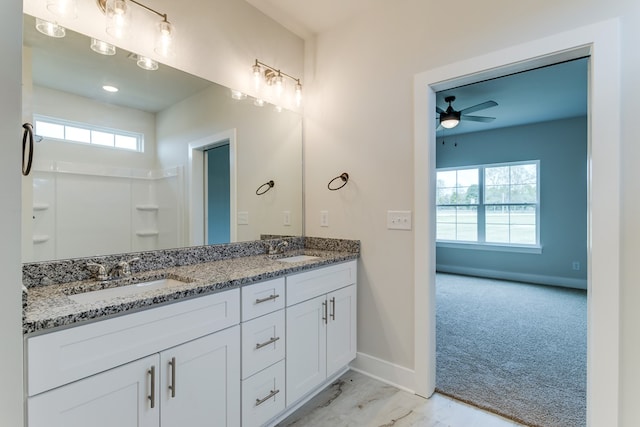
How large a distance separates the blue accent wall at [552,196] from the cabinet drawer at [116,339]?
5.38 metres

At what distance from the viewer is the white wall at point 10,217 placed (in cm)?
74

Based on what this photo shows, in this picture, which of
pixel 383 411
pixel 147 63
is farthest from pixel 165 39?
pixel 383 411

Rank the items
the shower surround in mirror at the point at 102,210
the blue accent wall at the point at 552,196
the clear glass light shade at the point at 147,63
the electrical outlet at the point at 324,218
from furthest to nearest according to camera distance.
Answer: the blue accent wall at the point at 552,196
the electrical outlet at the point at 324,218
the clear glass light shade at the point at 147,63
the shower surround in mirror at the point at 102,210

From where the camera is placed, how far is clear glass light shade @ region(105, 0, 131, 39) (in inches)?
57.6

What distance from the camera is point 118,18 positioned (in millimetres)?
1488

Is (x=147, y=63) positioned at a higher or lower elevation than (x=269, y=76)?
lower

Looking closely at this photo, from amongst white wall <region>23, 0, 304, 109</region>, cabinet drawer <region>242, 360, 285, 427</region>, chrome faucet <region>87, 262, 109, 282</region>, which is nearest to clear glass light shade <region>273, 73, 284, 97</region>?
white wall <region>23, 0, 304, 109</region>

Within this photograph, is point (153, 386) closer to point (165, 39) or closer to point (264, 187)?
point (264, 187)

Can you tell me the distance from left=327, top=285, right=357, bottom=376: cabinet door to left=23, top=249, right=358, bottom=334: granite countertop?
28cm

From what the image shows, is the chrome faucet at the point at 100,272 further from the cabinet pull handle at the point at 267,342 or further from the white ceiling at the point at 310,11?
Answer: the white ceiling at the point at 310,11

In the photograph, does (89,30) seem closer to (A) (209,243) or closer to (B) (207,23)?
(B) (207,23)

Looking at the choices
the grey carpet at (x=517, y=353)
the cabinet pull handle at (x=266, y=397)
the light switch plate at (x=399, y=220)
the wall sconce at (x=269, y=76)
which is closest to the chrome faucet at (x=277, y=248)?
the light switch plate at (x=399, y=220)

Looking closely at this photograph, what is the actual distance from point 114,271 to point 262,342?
79 centimetres

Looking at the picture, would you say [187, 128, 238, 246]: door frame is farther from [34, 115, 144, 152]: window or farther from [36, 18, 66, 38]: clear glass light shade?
[36, 18, 66, 38]: clear glass light shade
